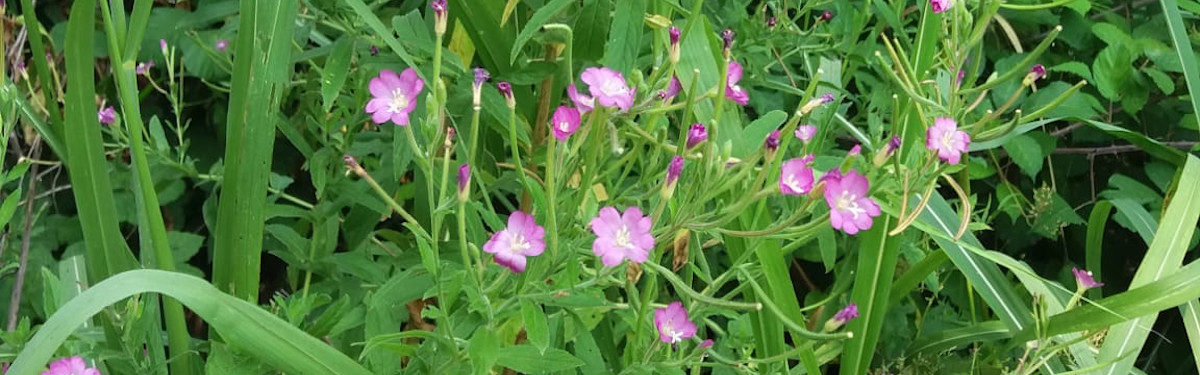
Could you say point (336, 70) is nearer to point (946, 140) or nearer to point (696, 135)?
point (696, 135)

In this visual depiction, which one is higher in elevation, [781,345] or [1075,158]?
[781,345]

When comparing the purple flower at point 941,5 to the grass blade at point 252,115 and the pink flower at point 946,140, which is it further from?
the grass blade at point 252,115

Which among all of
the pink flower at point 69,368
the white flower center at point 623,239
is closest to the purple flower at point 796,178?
the white flower center at point 623,239

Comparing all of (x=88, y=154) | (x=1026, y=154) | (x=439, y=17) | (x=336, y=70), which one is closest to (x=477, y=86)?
(x=439, y=17)

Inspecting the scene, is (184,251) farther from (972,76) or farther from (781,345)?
(972,76)

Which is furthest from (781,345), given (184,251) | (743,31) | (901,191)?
(184,251)
